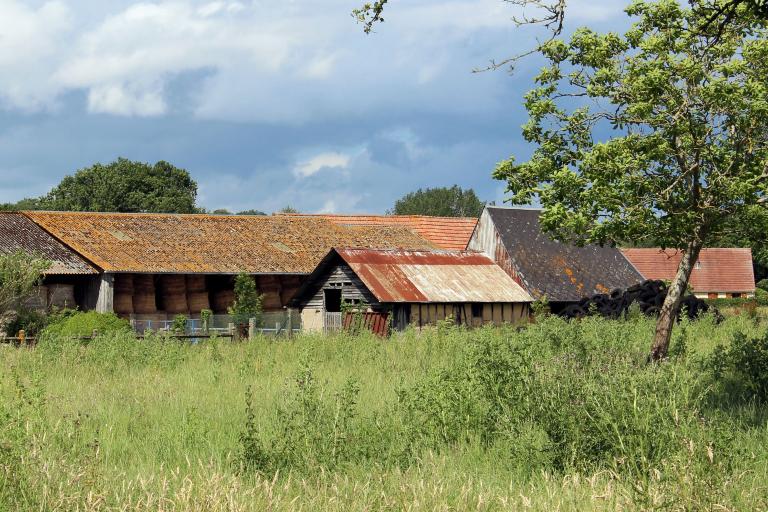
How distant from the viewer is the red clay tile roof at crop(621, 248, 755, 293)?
267 ft

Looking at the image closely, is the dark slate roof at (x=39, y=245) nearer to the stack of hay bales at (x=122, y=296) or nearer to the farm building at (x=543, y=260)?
the stack of hay bales at (x=122, y=296)

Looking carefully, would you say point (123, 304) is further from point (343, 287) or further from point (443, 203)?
point (443, 203)

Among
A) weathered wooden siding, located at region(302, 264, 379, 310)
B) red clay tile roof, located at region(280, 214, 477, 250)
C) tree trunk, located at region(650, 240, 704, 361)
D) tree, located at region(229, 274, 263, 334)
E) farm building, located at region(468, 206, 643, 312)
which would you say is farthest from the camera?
red clay tile roof, located at region(280, 214, 477, 250)

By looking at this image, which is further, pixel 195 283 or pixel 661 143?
pixel 195 283

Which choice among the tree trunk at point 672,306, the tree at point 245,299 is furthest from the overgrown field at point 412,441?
the tree at point 245,299

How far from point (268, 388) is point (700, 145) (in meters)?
9.38

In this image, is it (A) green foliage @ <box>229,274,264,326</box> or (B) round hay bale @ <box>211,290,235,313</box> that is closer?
(A) green foliage @ <box>229,274,264,326</box>

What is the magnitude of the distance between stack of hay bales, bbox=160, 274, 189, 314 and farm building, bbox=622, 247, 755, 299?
148 feet

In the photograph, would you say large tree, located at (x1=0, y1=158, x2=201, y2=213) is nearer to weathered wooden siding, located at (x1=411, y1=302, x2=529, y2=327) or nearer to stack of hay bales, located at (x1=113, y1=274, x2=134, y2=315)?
stack of hay bales, located at (x1=113, y1=274, x2=134, y2=315)

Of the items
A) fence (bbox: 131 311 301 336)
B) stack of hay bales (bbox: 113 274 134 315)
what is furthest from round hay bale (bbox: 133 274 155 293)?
fence (bbox: 131 311 301 336)

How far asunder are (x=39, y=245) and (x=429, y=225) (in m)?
25.3

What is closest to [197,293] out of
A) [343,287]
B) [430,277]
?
[343,287]

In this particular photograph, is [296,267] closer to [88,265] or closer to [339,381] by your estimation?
[88,265]

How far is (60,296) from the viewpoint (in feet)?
142
